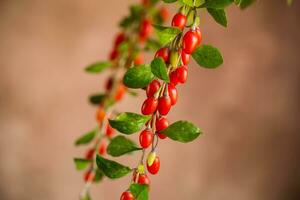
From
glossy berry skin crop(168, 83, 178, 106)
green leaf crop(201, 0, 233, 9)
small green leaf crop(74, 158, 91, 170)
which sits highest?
green leaf crop(201, 0, 233, 9)

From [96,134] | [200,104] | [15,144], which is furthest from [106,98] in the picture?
[15,144]

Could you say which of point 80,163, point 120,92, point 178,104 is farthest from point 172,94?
point 178,104

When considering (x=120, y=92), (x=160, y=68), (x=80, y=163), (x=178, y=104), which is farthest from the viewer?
(x=178, y=104)

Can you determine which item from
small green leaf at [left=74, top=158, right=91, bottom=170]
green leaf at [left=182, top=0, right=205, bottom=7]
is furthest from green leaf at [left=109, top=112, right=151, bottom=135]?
small green leaf at [left=74, top=158, right=91, bottom=170]

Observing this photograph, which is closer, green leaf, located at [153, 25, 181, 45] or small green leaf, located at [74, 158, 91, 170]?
green leaf, located at [153, 25, 181, 45]

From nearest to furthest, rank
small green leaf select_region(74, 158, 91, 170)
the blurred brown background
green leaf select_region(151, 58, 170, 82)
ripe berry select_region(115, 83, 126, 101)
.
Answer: green leaf select_region(151, 58, 170, 82) < small green leaf select_region(74, 158, 91, 170) < ripe berry select_region(115, 83, 126, 101) < the blurred brown background

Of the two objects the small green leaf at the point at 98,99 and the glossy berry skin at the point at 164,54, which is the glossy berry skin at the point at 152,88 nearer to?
the glossy berry skin at the point at 164,54

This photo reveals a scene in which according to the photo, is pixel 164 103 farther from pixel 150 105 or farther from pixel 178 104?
pixel 178 104

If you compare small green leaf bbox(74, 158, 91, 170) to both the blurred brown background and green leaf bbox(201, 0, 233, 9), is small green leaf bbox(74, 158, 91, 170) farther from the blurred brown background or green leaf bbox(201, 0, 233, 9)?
the blurred brown background
